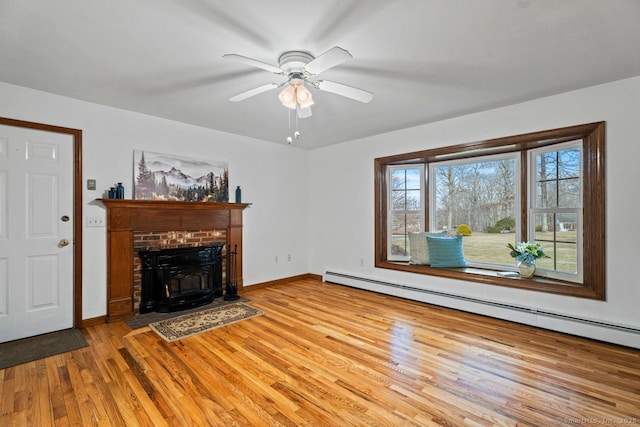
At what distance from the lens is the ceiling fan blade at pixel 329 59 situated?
182 centimetres

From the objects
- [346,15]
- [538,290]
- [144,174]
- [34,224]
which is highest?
[346,15]

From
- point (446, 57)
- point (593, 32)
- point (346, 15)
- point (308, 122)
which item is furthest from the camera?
point (308, 122)

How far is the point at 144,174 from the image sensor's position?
3.75 meters

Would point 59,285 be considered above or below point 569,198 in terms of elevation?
below

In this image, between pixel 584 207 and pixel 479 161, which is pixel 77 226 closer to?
pixel 479 161

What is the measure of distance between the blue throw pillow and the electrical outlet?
422 cm

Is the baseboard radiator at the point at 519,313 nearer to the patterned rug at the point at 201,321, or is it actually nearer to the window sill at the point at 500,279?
the window sill at the point at 500,279

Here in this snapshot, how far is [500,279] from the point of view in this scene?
11.7 ft

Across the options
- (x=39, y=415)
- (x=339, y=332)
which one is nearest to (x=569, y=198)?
(x=339, y=332)

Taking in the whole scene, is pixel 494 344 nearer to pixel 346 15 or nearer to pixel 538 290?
pixel 538 290

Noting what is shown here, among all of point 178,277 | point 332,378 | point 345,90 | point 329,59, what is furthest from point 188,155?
point 332,378

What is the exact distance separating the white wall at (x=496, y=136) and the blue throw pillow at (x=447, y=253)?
0.29m

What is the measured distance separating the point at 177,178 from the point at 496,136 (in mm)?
4050

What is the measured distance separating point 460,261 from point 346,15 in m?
3.55
